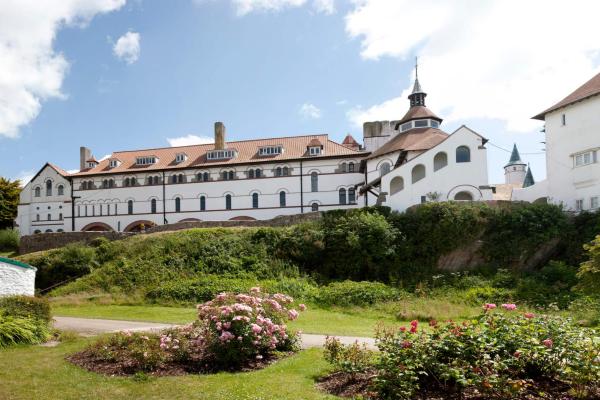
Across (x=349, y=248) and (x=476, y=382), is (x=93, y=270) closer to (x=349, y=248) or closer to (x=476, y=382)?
(x=349, y=248)

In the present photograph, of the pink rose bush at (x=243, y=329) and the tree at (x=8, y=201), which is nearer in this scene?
the pink rose bush at (x=243, y=329)

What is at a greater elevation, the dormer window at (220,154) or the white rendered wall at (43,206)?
the dormer window at (220,154)

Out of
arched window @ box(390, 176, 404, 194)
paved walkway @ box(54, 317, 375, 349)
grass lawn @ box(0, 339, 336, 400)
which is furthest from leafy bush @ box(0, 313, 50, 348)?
arched window @ box(390, 176, 404, 194)

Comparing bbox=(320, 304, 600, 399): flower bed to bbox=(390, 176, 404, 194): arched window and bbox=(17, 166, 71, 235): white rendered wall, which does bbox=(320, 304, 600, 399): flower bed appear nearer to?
bbox=(390, 176, 404, 194): arched window

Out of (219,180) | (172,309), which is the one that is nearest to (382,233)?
(172,309)

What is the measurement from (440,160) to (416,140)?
19.0 feet

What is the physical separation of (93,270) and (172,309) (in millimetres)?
12204

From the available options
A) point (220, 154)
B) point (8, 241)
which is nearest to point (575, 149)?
point (220, 154)

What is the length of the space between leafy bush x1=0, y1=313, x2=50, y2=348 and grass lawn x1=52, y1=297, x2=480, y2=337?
5081 millimetres

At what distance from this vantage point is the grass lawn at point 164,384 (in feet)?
26.2

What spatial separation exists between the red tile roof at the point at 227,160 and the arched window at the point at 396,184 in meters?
10.6

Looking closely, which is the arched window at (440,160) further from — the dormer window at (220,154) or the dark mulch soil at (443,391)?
the dark mulch soil at (443,391)

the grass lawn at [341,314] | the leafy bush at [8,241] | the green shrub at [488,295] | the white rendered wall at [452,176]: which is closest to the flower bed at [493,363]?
the grass lawn at [341,314]

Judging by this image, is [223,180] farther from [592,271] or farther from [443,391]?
[443,391]
